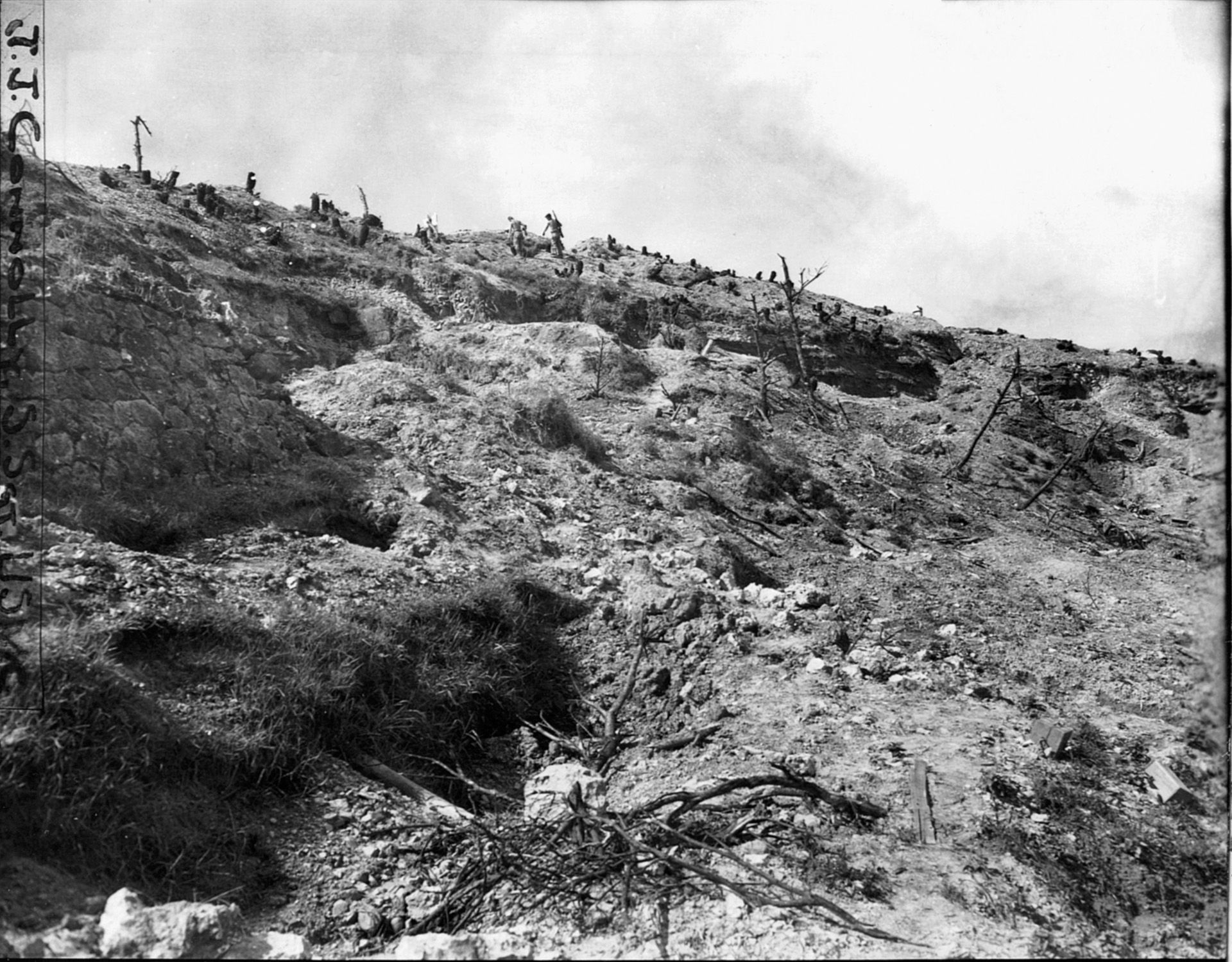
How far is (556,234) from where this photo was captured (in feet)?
76.4

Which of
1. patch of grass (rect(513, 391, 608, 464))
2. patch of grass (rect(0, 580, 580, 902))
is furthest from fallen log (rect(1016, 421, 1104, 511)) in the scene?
patch of grass (rect(0, 580, 580, 902))

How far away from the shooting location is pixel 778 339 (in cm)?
2017

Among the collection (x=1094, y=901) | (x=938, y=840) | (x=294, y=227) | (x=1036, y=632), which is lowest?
(x=1094, y=901)

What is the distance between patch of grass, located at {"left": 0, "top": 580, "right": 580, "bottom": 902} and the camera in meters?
4.29

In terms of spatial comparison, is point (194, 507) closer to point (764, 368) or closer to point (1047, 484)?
point (764, 368)

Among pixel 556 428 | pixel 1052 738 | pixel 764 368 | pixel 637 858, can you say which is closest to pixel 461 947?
pixel 637 858

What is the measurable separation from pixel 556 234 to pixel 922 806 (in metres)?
20.5

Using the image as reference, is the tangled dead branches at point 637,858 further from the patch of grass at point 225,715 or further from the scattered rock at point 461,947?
the patch of grass at point 225,715

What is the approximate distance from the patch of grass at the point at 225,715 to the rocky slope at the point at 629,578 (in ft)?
0.16

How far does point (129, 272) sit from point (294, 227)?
282 inches

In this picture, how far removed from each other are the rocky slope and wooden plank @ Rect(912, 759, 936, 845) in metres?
0.08

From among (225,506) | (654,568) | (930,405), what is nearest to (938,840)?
(654,568)

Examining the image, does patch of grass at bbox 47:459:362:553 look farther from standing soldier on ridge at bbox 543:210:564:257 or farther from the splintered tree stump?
standing soldier on ridge at bbox 543:210:564:257

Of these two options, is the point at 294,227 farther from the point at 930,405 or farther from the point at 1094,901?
the point at 1094,901
